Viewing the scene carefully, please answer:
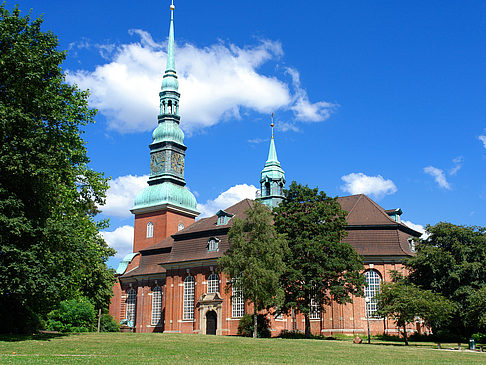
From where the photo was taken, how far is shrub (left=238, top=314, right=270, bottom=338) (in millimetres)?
43344

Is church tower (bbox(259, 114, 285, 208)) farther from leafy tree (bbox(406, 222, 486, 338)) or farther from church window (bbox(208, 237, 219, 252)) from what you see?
leafy tree (bbox(406, 222, 486, 338))

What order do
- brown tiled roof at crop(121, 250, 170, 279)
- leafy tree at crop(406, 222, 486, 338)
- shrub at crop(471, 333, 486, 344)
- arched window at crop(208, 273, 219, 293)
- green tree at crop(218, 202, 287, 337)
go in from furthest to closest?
brown tiled roof at crop(121, 250, 170, 279), arched window at crop(208, 273, 219, 293), shrub at crop(471, 333, 486, 344), leafy tree at crop(406, 222, 486, 338), green tree at crop(218, 202, 287, 337)

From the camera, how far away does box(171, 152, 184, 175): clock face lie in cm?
6856

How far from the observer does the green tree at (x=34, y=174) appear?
24.1m

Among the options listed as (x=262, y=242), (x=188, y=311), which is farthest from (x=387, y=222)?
(x=188, y=311)

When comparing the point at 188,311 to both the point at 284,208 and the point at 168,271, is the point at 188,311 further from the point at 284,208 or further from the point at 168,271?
the point at 284,208

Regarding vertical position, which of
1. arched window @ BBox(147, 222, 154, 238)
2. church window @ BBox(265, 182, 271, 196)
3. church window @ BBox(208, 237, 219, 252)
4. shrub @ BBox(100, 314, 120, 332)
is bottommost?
shrub @ BBox(100, 314, 120, 332)

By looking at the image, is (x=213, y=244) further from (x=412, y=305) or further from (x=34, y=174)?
(x=34, y=174)

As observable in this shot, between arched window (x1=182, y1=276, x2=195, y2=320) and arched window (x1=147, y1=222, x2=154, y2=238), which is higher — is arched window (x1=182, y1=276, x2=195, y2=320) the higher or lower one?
the lower one

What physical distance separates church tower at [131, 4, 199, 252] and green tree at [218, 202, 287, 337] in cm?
2847

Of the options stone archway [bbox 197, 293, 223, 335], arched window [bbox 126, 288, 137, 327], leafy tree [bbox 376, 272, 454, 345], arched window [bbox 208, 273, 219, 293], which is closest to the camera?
leafy tree [bbox 376, 272, 454, 345]

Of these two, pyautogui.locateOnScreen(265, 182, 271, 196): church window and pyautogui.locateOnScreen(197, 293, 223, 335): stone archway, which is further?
pyautogui.locateOnScreen(265, 182, 271, 196): church window

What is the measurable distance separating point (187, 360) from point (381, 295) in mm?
21358

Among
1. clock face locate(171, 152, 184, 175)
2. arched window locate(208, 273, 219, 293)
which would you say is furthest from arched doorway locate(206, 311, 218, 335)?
clock face locate(171, 152, 184, 175)
